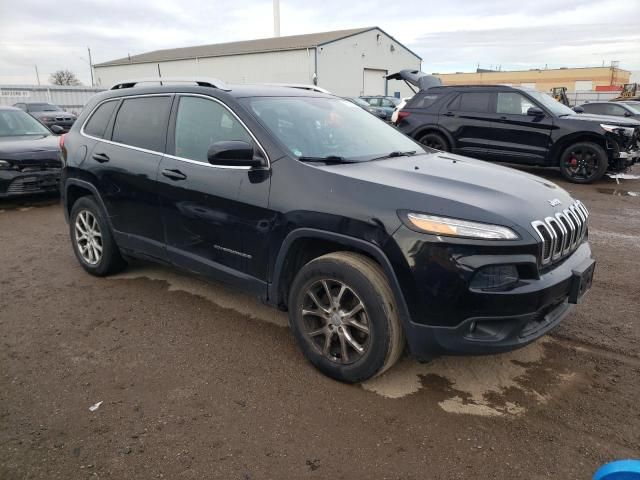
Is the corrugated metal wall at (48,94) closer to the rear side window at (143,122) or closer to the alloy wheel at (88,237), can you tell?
the alloy wheel at (88,237)

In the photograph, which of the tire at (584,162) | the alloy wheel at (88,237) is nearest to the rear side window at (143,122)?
the alloy wheel at (88,237)

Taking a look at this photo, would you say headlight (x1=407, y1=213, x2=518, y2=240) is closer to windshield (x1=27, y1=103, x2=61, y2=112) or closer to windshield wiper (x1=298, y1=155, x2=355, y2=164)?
windshield wiper (x1=298, y1=155, x2=355, y2=164)

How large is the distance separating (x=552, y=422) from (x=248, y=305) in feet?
8.01

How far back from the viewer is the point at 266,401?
2928 millimetres

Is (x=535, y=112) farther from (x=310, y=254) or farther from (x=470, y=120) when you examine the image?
(x=310, y=254)

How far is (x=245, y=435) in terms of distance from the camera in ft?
8.64

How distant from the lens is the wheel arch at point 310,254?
8.93ft

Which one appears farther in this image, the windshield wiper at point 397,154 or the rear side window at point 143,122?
the rear side window at point 143,122

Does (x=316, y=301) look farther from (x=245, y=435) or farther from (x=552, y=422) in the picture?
(x=552, y=422)

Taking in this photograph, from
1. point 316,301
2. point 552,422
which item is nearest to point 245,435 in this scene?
point 316,301

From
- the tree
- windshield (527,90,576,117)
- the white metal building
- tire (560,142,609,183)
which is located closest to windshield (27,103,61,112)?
windshield (527,90,576,117)

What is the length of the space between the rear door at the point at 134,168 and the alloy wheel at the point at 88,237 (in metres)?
0.38

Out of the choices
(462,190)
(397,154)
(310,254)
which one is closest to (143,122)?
(310,254)

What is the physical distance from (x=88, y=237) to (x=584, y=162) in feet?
28.9
